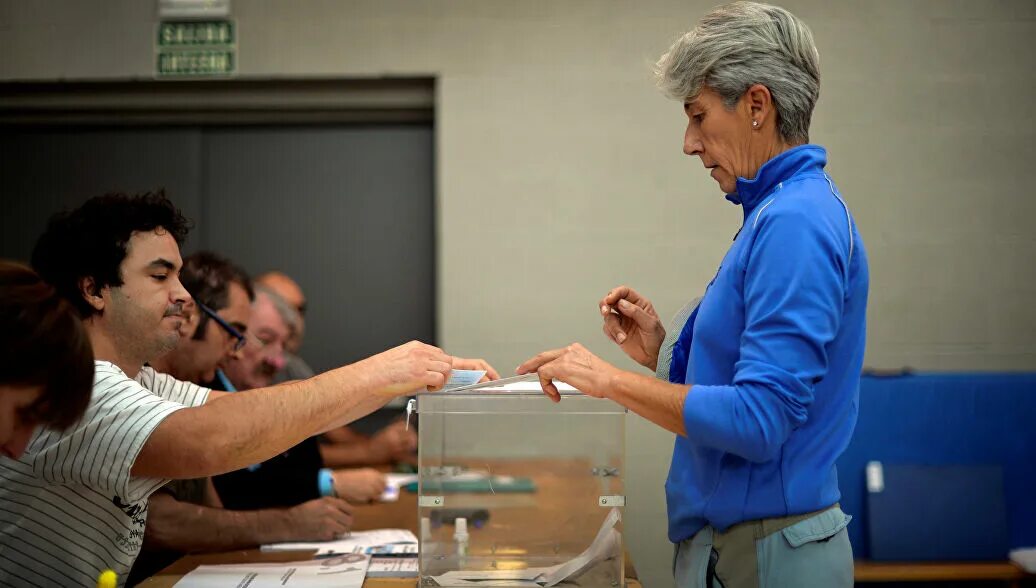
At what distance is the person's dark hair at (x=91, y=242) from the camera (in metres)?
1.85

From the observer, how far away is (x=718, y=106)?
4.76 feet

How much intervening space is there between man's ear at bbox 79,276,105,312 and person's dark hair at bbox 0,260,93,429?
21.6 inches

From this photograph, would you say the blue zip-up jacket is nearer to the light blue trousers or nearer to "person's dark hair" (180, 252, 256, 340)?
the light blue trousers

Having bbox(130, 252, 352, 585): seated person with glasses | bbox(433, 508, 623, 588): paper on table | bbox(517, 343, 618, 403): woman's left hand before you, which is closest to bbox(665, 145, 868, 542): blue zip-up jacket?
bbox(517, 343, 618, 403): woman's left hand

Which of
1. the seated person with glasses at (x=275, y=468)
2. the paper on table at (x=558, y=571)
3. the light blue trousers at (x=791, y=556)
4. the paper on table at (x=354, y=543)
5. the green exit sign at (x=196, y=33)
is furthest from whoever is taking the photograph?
the green exit sign at (x=196, y=33)

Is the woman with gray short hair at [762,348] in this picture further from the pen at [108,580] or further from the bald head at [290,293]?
the bald head at [290,293]

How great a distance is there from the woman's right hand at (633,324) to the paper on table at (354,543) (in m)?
0.78

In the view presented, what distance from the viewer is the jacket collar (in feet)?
4.64

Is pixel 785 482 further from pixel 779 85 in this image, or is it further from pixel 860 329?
pixel 779 85

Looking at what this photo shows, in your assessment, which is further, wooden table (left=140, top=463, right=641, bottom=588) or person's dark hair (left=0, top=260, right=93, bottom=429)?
wooden table (left=140, top=463, right=641, bottom=588)

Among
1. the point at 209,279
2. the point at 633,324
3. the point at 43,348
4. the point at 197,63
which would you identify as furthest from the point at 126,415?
the point at 197,63

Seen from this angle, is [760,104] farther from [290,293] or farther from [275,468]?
[290,293]

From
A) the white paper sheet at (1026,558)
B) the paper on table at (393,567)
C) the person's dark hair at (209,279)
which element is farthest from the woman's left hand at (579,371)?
the white paper sheet at (1026,558)

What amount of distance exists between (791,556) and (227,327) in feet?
5.75
